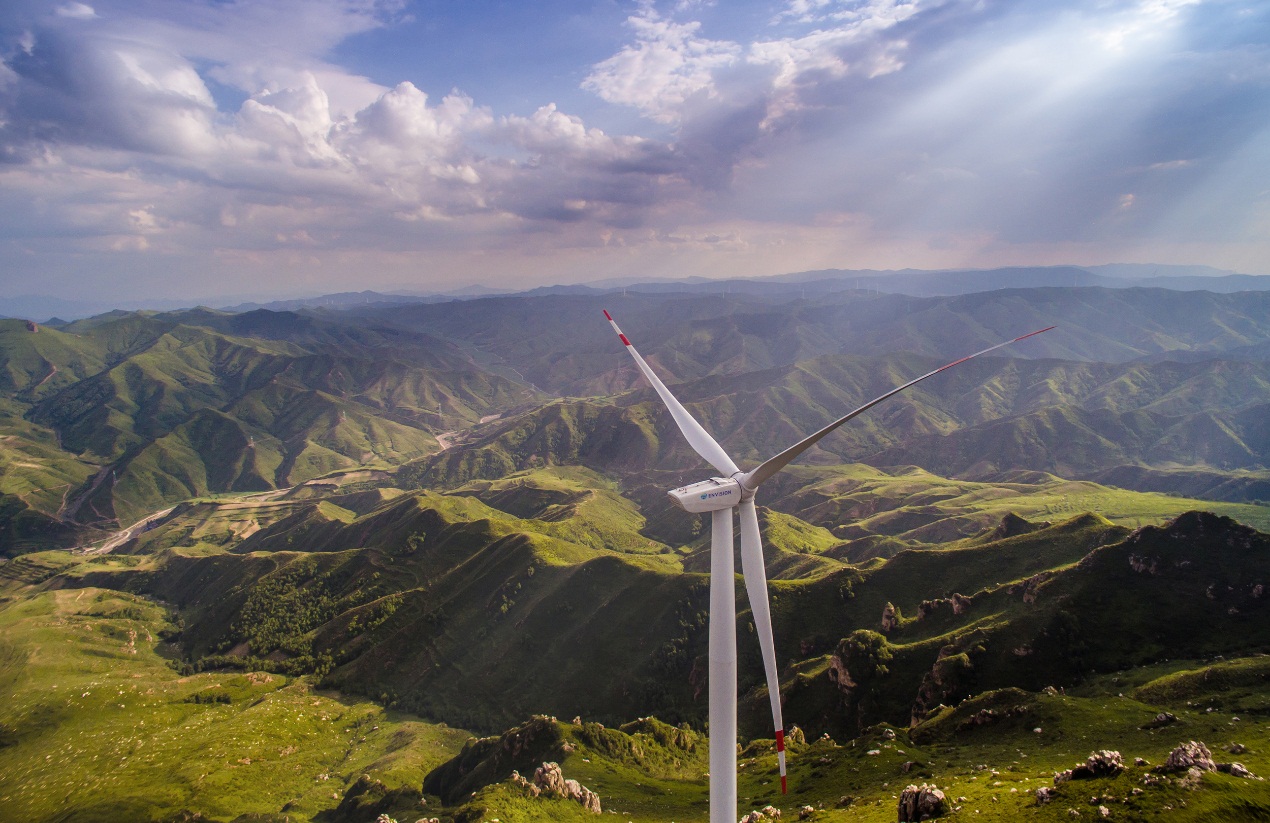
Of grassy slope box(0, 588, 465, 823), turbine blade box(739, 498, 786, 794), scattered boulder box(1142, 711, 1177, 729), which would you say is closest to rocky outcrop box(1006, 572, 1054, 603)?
scattered boulder box(1142, 711, 1177, 729)

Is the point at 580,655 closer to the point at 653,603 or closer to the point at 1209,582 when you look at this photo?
the point at 653,603

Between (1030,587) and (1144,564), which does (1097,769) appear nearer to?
(1030,587)

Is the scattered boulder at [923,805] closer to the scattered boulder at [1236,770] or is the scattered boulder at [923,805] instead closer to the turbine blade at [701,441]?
the scattered boulder at [1236,770]

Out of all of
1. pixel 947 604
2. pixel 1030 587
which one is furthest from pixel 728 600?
pixel 947 604

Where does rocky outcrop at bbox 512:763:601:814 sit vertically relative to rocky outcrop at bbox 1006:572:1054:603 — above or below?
below

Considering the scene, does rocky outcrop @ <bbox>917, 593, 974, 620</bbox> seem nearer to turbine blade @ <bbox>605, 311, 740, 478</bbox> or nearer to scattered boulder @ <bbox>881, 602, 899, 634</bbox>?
scattered boulder @ <bbox>881, 602, 899, 634</bbox>

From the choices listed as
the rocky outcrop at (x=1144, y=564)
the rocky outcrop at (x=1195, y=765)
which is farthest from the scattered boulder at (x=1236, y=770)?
the rocky outcrop at (x=1144, y=564)
